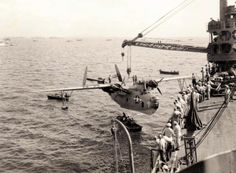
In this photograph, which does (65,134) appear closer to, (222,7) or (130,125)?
(130,125)

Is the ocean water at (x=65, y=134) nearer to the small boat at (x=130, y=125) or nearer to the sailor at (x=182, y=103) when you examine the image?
the small boat at (x=130, y=125)

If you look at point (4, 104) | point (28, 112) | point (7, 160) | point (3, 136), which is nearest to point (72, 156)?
point (7, 160)

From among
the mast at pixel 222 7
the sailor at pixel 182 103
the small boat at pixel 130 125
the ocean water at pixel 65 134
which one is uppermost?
the mast at pixel 222 7

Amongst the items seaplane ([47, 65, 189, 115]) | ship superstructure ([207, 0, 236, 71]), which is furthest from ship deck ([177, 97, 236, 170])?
ship superstructure ([207, 0, 236, 71])

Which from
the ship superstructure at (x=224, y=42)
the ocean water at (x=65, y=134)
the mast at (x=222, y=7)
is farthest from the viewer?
the mast at (x=222, y=7)

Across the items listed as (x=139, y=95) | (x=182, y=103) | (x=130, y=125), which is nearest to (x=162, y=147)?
(x=182, y=103)

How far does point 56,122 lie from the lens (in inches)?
1710

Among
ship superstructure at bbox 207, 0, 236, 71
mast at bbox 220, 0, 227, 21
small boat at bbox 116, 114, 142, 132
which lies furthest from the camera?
mast at bbox 220, 0, 227, 21

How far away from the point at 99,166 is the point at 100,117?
18.5 metres

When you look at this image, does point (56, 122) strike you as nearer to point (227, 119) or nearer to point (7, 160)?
point (7, 160)

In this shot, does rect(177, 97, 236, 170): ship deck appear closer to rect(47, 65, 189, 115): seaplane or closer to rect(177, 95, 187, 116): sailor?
rect(177, 95, 187, 116): sailor

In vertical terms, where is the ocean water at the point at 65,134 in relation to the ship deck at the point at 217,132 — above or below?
below

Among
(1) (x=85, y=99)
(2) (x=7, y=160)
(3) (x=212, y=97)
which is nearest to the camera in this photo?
(3) (x=212, y=97)

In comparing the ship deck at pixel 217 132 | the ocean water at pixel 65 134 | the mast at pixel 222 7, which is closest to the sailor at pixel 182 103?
the ship deck at pixel 217 132
